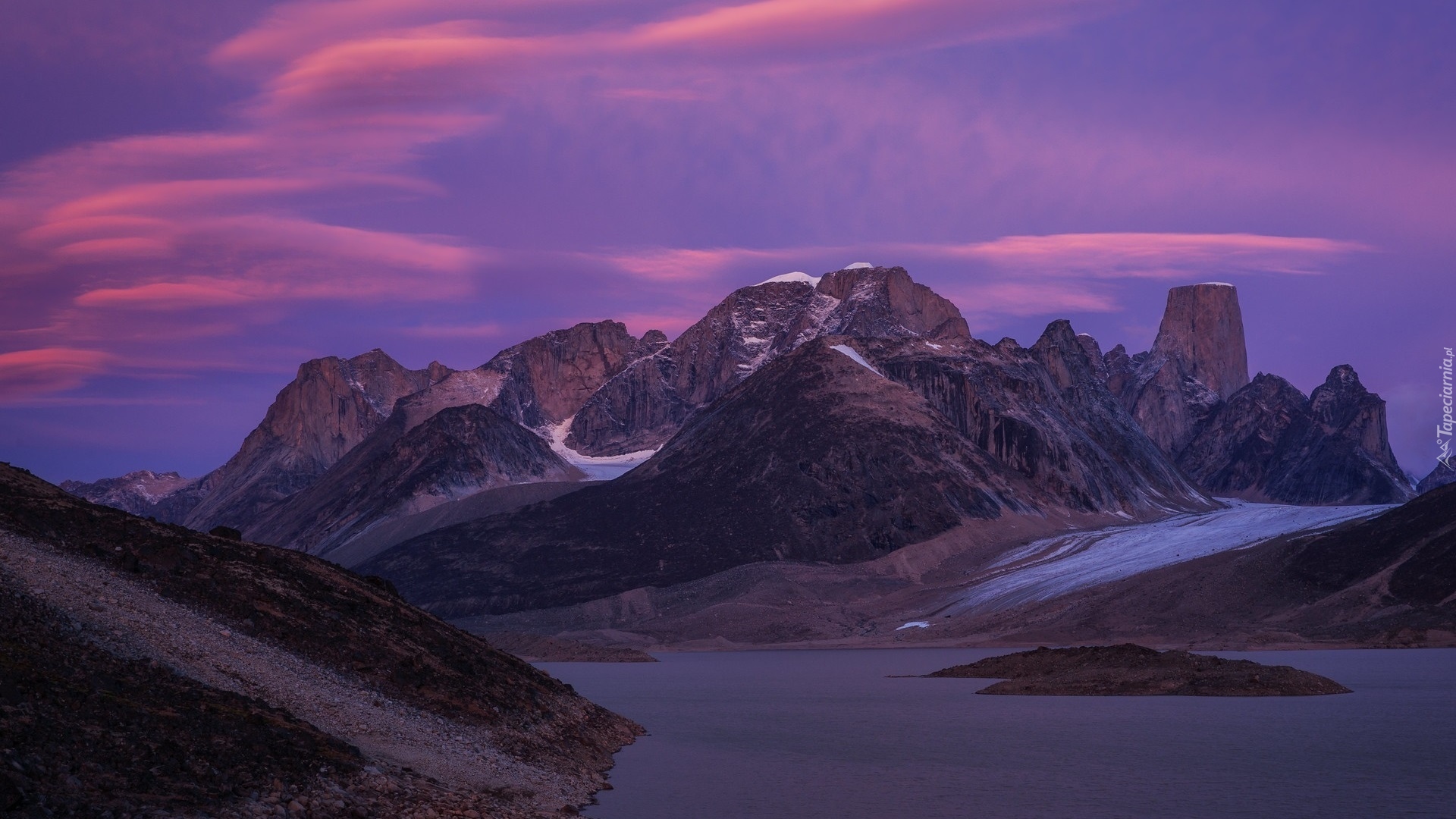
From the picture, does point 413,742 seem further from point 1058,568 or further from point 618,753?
point 1058,568

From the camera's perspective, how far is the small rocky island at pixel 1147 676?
270 feet

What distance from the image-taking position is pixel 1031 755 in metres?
54.0

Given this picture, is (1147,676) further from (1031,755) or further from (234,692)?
(234,692)

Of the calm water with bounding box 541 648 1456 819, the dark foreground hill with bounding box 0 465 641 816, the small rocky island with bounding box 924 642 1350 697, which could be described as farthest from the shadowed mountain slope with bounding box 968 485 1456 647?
the dark foreground hill with bounding box 0 465 641 816

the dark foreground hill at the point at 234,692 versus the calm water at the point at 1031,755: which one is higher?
the dark foreground hill at the point at 234,692

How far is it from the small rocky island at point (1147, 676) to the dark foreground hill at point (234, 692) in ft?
138

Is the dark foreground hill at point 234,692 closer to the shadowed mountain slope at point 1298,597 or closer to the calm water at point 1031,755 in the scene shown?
the calm water at point 1031,755

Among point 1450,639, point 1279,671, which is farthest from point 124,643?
point 1450,639

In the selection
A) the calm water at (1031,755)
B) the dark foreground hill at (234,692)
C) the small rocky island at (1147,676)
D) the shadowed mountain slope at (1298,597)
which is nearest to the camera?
the dark foreground hill at (234,692)

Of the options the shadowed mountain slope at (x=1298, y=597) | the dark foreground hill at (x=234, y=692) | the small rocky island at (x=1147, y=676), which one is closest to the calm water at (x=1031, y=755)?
the small rocky island at (x=1147, y=676)

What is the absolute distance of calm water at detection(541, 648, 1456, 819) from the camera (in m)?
41.4

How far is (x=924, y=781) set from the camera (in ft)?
152

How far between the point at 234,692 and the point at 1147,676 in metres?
66.2

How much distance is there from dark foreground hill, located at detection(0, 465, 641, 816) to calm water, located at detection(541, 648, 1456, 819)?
15.3 feet
